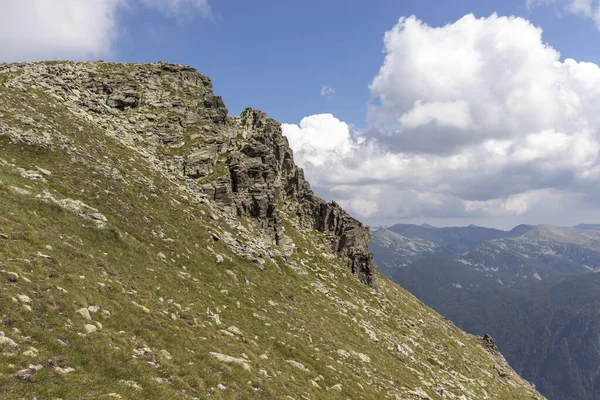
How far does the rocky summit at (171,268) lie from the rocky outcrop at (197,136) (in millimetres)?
438

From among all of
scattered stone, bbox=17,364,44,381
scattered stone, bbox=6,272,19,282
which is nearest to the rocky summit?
scattered stone, bbox=17,364,44,381

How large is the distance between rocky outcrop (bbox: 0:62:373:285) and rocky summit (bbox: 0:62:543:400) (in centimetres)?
44

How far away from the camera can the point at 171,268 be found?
34219 millimetres

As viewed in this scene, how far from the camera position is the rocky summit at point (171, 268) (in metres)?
18.2

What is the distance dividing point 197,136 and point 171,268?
43864 millimetres

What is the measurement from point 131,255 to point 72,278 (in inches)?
368

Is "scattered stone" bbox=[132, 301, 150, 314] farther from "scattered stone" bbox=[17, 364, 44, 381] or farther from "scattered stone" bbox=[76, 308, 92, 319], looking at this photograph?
"scattered stone" bbox=[17, 364, 44, 381]

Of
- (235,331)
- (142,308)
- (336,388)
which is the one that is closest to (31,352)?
(142,308)

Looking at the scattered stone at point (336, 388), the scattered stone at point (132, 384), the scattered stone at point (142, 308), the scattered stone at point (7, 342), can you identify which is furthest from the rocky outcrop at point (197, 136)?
the scattered stone at point (7, 342)

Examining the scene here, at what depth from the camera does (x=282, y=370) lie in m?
27.1

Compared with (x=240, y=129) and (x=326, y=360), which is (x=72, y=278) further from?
(x=240, y=129)

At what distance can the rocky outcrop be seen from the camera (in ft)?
204

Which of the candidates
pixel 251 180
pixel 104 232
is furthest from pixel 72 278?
pixel 251 180

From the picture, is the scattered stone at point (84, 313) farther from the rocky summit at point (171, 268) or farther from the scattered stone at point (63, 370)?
the scattered stone at point (63, 370)
